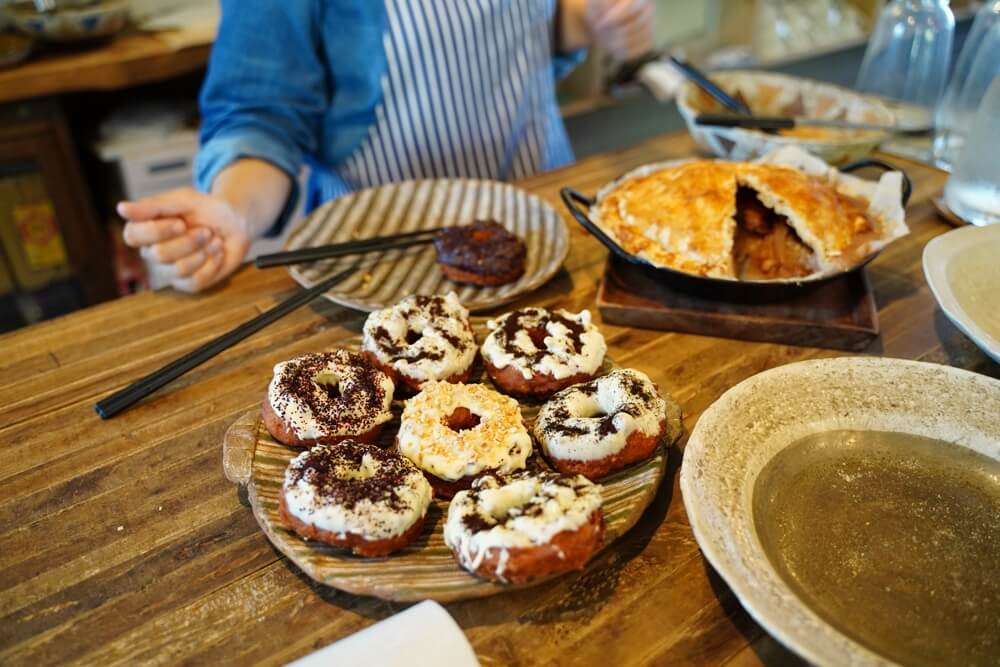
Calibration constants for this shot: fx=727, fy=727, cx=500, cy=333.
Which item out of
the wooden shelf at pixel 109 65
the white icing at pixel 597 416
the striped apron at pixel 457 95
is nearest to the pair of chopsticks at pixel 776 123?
the striped apron at pixel 457 95

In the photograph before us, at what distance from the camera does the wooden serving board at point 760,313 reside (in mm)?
1242

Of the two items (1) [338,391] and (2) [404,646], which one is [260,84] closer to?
(1) [338,391]

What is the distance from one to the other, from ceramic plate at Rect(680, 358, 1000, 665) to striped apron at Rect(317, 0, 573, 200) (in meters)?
1.25

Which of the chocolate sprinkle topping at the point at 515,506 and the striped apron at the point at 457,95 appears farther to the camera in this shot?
the striped apron at the point at 457,95

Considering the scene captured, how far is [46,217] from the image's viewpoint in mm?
2855

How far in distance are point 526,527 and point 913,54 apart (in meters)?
1.91

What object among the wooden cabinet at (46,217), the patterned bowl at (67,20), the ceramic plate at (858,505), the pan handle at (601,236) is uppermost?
the patterned bowl at (67,20)

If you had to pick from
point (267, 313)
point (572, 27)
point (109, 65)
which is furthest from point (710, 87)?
point (109, 65)

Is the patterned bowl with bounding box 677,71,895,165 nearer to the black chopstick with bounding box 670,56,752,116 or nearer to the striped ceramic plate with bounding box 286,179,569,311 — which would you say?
the black chopstick with bounding box 670,56,752,116

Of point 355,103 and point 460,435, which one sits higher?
point 355,103

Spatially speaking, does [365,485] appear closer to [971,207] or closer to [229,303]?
[229,303]

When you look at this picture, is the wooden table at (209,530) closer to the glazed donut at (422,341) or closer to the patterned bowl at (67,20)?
the glazed donut at (422,341)

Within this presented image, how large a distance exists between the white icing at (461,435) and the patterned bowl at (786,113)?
3.35 ft

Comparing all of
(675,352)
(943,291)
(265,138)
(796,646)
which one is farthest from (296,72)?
(796,646)
